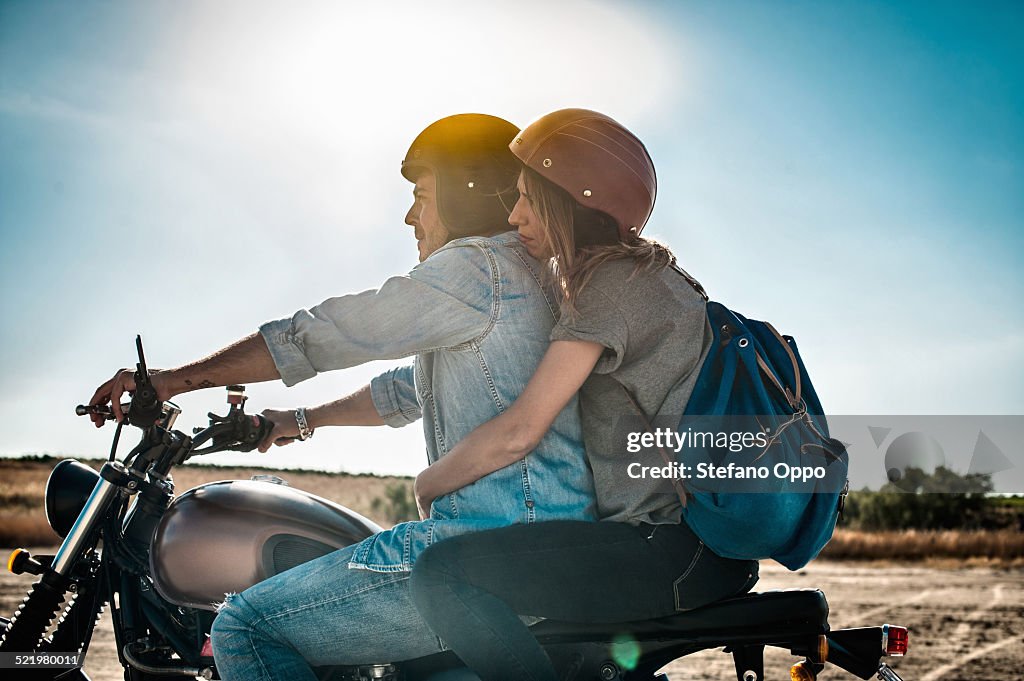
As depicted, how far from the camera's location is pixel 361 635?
7.93 feet

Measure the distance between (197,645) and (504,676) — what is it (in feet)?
4.04

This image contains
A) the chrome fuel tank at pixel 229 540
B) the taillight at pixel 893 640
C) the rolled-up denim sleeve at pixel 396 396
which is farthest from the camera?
the rolled-up denim sleeve at pixel 396 396

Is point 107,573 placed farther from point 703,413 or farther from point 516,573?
point 703,413

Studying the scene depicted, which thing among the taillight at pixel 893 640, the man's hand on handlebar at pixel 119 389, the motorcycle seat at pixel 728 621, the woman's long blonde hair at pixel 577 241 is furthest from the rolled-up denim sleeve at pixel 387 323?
the taillight at pixel 893 640

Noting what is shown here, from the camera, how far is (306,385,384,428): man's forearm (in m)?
3.61

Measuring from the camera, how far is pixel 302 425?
359 centimetres

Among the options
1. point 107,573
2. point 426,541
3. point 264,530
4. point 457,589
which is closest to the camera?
point 457,589

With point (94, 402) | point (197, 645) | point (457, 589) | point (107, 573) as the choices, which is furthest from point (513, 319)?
point (107, 573)

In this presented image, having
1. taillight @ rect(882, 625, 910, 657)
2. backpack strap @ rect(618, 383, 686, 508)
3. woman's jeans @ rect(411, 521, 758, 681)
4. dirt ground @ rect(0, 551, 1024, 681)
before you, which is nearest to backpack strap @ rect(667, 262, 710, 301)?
backpack strap @ rect(618, 383, 686, 508)

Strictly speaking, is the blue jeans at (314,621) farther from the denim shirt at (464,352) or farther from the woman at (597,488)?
the woman at (597,488)

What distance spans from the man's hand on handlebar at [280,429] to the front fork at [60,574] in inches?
22.7

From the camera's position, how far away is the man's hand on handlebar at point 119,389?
2.54 meters

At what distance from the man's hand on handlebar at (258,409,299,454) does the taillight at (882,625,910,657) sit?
2.25 m

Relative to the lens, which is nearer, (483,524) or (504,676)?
(504,676)
